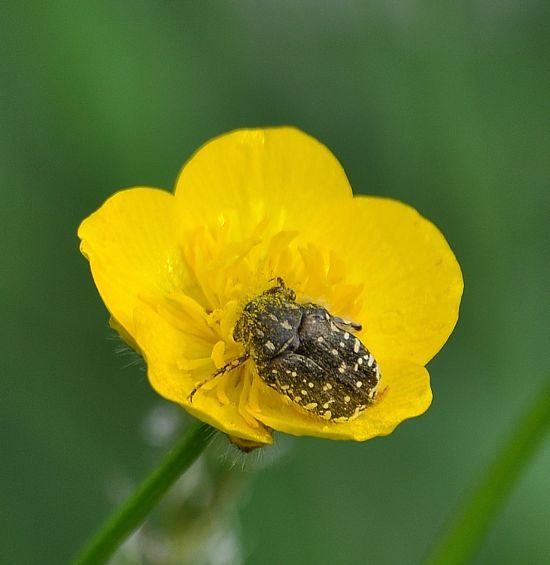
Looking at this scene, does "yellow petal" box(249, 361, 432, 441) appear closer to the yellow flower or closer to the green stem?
the yellow flower

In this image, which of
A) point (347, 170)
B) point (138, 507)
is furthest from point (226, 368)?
point (347, 170)

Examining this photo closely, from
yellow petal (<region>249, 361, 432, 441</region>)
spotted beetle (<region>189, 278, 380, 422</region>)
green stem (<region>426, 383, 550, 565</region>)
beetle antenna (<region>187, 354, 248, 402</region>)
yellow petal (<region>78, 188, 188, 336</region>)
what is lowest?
green stem (<region>426, 383, 550, 565</region>)

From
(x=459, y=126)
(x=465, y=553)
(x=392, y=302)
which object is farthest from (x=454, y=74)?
(x=465, y=553)

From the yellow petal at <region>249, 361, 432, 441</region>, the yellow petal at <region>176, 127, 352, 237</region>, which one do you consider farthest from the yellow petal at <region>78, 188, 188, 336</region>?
the yellow petal at <region>249, 361, 432, 441</region>

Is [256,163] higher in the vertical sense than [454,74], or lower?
higher

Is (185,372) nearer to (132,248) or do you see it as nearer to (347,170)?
(132,248)

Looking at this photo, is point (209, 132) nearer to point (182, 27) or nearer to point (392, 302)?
point (182, 27)
